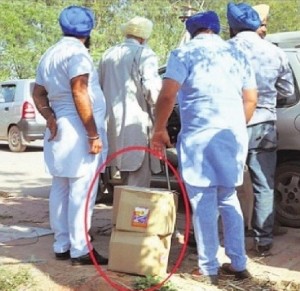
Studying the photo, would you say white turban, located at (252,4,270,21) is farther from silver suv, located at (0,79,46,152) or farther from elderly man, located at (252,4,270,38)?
silver suv, located at (0,79,46,152)

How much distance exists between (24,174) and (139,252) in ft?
22.9

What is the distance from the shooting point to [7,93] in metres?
15.5

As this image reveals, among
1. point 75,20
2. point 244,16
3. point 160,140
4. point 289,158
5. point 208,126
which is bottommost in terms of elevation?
point 289,158

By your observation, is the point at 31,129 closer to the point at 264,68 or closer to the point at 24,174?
the point at 24,174

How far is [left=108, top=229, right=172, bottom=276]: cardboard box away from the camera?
4340 mm

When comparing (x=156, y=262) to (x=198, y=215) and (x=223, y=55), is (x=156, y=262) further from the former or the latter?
(x=223, y=55)

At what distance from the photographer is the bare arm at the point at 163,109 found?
4152mm

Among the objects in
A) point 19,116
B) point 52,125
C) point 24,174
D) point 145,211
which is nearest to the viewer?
point 145,211

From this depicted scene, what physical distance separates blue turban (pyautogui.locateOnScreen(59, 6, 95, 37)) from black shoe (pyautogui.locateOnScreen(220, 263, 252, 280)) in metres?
2.11

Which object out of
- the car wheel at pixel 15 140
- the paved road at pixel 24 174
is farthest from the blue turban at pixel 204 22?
the car wheel at pixel 15 140

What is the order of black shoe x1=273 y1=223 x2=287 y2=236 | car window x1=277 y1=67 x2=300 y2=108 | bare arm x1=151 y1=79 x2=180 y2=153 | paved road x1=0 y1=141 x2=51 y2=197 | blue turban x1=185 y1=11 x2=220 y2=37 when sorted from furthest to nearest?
1. paved road x1=0 y1=141 x2=51 y2=197
2. car window x1=277 y1=67 x2=300 y2=108
3. black shoe x1=273 y1=223 x2=287 y2=236
4. blue turban x1=185 y1=11 x2=220 y2=37
5. bare arm x1=151 y1=79 x2=180 y2=153

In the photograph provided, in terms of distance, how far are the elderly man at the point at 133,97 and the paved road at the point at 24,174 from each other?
351 cm

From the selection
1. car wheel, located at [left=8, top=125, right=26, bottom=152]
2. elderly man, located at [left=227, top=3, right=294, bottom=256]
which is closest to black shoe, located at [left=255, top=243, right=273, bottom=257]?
elderly man, located at [left=227, top=3, right=294, bottom=256]

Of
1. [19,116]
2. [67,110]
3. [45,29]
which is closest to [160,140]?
[67,110]
